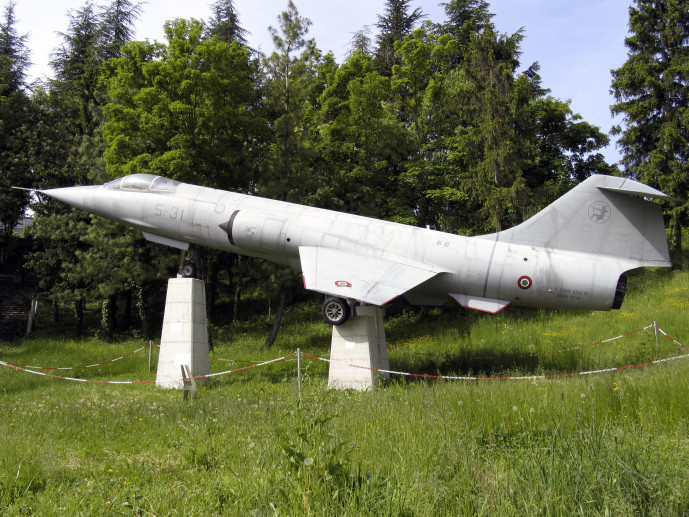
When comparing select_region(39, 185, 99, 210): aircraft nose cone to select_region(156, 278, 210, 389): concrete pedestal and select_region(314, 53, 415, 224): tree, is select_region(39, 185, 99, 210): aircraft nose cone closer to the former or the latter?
select_region(156, 278, 210, 389): concrete pedestal

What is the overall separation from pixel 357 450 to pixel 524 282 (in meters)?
6.86

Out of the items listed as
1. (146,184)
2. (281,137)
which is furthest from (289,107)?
(146,184)

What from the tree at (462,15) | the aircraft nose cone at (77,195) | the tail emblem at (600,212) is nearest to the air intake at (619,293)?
the tail emblem at (600,212)

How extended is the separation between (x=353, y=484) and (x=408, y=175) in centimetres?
2139

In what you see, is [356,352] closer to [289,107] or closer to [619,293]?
[619,293]

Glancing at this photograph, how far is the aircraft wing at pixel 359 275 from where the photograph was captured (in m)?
10.0

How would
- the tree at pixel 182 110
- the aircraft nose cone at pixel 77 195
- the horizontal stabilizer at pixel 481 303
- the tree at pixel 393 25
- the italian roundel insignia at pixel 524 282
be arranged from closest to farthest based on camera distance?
the italian roundel insignia at pixel 524 282
the horizontal stabilizer at pixel 481 303
the aircraft nose cone at pixel 77 195
the tree at pixel 182 110
the tree at pixel 393 25

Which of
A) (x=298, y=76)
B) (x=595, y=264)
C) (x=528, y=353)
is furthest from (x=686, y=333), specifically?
(x=298, y=76)

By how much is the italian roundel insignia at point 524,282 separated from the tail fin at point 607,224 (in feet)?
2.86

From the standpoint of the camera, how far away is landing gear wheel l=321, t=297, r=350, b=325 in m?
10.9


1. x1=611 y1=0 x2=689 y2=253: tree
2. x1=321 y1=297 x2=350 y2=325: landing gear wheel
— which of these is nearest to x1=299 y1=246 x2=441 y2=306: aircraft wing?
x1=321 y1=297 x2=350 y2=325: landing gear wheel

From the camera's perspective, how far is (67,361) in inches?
639

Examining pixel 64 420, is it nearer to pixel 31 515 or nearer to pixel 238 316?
pixel 31 515

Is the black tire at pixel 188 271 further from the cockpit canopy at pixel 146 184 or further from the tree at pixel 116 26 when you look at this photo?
the tree at pixel 116 26
